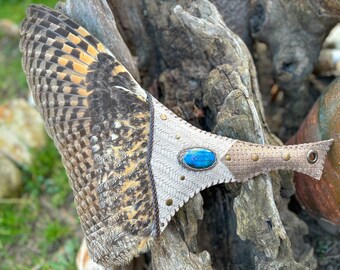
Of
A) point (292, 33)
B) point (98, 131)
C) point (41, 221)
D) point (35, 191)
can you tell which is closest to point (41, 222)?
point (41, 221)

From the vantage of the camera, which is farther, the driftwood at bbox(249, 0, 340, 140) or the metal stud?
the driftwood at bbox(249, 0, 340, 140)

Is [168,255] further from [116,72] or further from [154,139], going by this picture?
[116,72]

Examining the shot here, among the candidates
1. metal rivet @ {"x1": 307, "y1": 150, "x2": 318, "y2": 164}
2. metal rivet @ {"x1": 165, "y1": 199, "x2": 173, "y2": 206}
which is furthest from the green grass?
metal rivet @ {"x1": 307, "y1": 150, "x2": 318, "y2": 164}

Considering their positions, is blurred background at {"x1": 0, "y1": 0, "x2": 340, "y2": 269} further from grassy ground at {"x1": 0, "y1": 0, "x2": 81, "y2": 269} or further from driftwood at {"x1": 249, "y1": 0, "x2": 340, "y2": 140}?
driftwood at {"x1": 249, "y1": 0, "x2": 340, "y2": 140}

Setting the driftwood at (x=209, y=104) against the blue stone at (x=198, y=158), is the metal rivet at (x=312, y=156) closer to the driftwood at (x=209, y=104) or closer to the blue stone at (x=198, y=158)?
the driftwood at (x=209, y=104)

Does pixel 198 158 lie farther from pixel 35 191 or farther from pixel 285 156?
pixel 35 191

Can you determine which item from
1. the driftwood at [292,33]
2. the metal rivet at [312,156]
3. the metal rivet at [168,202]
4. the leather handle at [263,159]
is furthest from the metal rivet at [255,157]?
the driftwood at [292,33]
